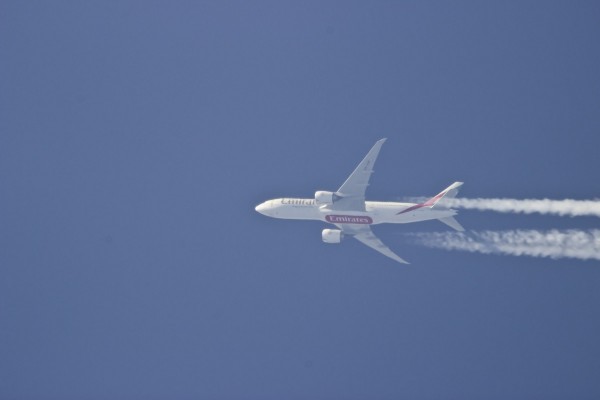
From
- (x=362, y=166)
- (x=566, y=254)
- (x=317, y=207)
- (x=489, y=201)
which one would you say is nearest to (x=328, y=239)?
(x=317, y=207)

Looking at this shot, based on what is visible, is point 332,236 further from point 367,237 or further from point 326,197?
point 326,197

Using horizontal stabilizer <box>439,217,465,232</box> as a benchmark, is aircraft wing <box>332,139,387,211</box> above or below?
above

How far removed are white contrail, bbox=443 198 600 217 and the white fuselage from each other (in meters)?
1.85

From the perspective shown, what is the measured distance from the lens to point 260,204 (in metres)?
70.0

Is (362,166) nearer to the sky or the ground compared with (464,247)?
nearer to the sky

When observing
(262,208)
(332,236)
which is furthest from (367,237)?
(262,208)

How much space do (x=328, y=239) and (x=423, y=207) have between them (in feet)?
26.0

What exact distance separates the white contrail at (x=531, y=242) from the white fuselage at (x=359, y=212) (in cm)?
404

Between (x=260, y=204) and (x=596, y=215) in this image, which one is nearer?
(x=596, y=215)

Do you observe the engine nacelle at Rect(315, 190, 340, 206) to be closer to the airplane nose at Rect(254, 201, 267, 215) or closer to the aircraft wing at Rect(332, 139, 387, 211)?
the aircraft wing at Rect(332, 139, 387, 211)

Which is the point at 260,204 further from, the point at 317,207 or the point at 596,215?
the point at 596,215

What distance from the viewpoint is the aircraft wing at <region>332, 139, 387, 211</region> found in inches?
2502

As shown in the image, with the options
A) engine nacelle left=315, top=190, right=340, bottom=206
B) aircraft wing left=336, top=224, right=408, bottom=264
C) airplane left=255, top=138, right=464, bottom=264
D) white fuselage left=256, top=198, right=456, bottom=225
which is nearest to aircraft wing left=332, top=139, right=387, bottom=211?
airplane left=255, top=138, right=464, bottom=264

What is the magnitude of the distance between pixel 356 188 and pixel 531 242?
43.1 feet
